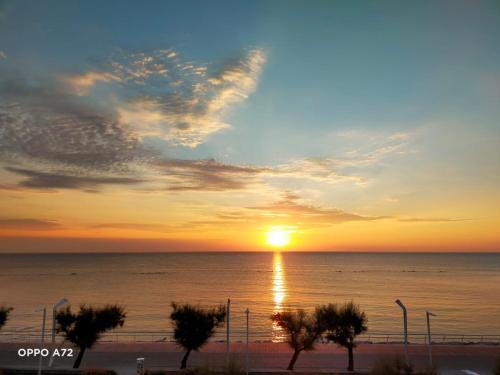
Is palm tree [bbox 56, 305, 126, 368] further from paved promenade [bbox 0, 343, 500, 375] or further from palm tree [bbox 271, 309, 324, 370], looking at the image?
palm tree [bbox 271, 309, 324, 370]

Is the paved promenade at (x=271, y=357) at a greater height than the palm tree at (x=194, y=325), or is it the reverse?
the palm tree at (x=194, y=325)

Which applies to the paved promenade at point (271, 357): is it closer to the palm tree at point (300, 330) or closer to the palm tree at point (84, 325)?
the palm tree at point (300, 330)

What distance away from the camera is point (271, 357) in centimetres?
2792

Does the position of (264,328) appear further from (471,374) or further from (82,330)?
(471,374)

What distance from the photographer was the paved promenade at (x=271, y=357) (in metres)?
24.7

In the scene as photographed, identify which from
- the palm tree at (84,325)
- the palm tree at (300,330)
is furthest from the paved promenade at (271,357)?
the palm tree at (84,325)

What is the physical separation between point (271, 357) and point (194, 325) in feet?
20.7

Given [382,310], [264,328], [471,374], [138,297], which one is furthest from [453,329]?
[138,297]

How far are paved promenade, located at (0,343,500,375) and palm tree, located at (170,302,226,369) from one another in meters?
1.29

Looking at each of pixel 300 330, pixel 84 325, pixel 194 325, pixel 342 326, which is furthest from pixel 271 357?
pixel 84 325

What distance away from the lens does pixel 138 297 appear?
282 feet

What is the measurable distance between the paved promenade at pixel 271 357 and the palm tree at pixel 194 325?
129 centimetres

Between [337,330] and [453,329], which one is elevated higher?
[337,330]

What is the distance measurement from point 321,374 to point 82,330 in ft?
49.8
